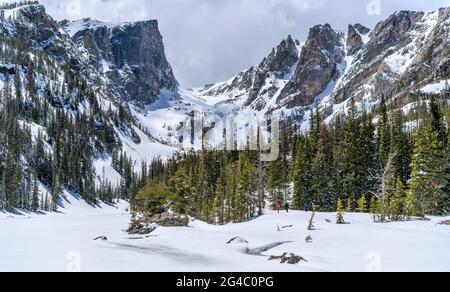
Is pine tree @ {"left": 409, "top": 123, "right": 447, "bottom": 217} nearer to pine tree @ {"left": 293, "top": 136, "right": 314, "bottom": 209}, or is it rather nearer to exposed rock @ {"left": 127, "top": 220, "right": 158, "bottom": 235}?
pine tree @ {"left": 293, "top": 136, "right": 314, "bottom": 209}

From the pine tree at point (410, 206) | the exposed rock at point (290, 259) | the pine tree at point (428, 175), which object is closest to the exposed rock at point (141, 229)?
the exposed rock at point (290, 259)

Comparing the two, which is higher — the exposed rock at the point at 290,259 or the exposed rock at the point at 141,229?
the exposed rock at the point at 290,259

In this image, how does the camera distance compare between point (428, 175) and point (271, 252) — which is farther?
point (428, 175)

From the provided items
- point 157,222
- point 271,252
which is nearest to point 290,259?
point 271,252

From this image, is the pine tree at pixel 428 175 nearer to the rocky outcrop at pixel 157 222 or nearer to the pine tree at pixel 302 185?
the pine tree at pixel 302 185

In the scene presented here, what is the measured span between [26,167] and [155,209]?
101 metres

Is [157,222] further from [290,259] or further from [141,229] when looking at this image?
[290,259]

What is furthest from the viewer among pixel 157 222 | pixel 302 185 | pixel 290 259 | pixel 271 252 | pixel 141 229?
pixel 302 185

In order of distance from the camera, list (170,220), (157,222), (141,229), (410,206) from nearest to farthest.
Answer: (410,206) < (141,229) < (170,220) < (157,222)

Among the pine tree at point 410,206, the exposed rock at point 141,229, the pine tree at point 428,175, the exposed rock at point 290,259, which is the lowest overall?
the exposed rock at point 141,229

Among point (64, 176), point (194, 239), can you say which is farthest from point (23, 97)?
point (194, 239)

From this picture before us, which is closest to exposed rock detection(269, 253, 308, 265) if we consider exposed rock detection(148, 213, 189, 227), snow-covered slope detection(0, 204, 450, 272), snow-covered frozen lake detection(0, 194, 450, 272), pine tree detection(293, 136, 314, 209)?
snow-covered slope detection(0, 204, 450, 272)
